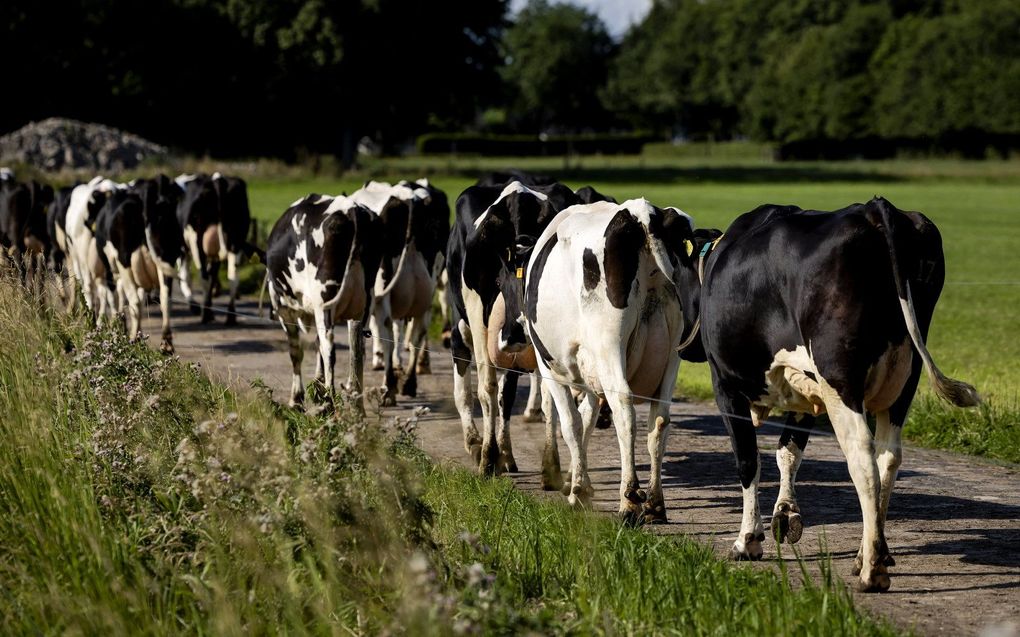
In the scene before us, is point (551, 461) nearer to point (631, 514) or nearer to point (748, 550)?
point (631, 514)

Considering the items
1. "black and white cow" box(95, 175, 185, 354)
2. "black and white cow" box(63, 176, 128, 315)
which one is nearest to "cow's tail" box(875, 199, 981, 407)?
"black and white cow" box(95, 175, 185, 354)

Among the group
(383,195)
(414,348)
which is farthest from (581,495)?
(383,195)

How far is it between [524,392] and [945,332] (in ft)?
24.4

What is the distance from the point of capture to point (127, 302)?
19156 millimetres

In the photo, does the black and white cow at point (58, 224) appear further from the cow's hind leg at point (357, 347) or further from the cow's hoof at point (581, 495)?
the cow's hoof at point (581, 495)

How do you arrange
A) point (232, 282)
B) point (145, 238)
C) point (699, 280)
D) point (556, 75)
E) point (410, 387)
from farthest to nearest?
point (556, 75) → point (232, 282) → point (145, 238) → point (410, 387) → point (699, 280)

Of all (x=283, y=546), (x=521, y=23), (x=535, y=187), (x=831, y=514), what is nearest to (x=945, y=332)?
(x=535, y=187)

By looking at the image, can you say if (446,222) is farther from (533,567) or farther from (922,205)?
(922,205)

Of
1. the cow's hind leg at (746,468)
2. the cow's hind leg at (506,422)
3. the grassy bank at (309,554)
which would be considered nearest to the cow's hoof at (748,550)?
the cow's hind leg at (746,468)

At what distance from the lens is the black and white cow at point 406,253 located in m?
14.2

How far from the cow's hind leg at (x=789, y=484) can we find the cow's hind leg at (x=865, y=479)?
2.26ft

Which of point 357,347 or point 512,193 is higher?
point 512,193

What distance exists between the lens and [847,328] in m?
6.96

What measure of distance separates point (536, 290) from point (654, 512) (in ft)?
5.55
